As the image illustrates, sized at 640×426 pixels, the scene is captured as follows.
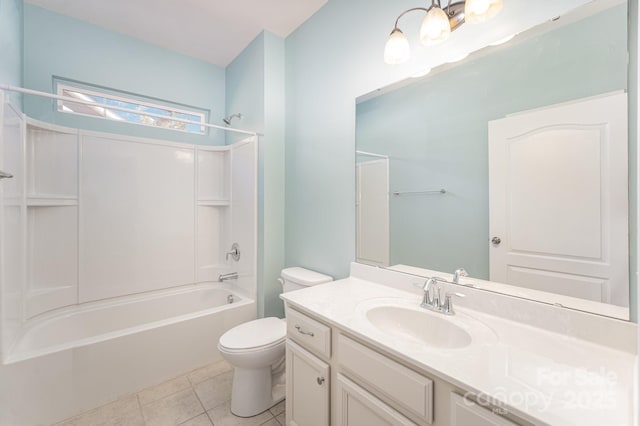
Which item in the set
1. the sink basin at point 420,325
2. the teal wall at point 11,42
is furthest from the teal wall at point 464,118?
the teal wall at point 11,42

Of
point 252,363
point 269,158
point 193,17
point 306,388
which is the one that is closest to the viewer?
point 306,388

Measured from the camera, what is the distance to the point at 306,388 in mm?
1263

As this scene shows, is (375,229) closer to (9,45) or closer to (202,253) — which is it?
(202,253)

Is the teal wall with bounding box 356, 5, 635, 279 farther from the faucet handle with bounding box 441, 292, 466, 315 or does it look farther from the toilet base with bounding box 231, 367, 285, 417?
the toilet base with bounding box 231, 367, 285, 417

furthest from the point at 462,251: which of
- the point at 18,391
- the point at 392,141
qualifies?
the point at 18,391

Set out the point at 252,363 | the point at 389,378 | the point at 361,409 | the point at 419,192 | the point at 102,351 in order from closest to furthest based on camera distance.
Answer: the point at 389,378
the point at 361,409
the point at 419,192
the point at 252,363
the point at 102,351

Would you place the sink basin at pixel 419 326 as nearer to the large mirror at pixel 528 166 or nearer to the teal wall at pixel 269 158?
the large mirror at pixel 528 166

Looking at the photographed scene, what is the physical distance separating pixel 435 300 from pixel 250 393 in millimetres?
1274

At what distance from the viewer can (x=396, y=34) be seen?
1.32 metres

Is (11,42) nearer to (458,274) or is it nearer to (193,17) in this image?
(193,17)

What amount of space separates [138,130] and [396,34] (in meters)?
2.47

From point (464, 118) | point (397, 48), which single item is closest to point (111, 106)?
point (397, 48)

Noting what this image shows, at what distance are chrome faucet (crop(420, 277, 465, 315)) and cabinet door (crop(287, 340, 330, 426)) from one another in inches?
21.0

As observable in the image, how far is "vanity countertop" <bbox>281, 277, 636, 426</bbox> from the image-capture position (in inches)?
23.3
